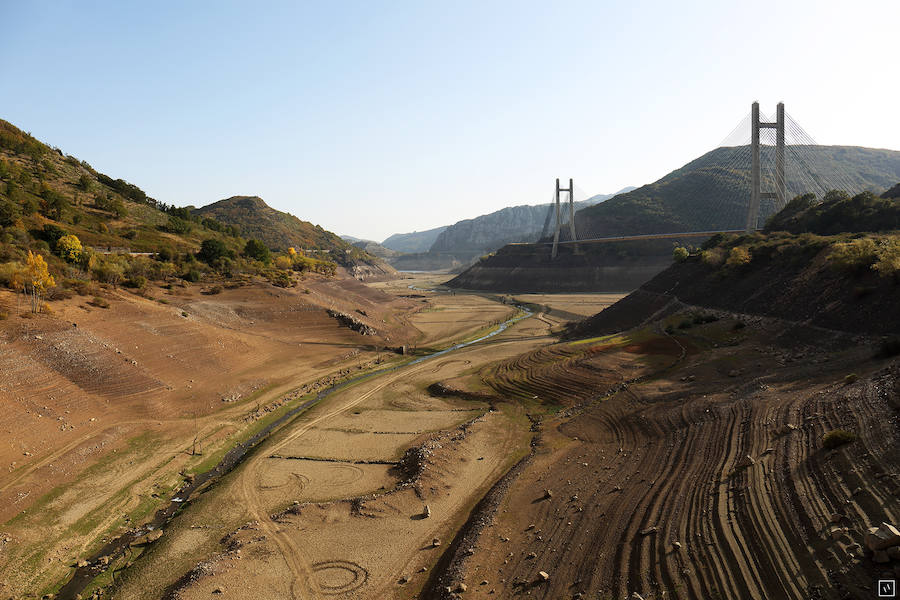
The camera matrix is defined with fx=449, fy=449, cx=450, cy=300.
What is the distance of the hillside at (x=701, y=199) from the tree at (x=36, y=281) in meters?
126

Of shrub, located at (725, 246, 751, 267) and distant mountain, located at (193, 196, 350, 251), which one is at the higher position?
distant mountain, located at (193, 196, 350, 251)

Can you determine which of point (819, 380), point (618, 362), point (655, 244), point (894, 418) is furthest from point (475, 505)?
point (655, 244)

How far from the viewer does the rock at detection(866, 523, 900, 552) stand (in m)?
9.63

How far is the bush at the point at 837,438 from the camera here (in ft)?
47.8

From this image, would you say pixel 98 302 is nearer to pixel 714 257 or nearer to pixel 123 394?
pixel 123 394

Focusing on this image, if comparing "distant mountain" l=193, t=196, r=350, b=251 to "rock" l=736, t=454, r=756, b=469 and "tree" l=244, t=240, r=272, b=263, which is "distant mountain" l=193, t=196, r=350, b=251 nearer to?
"tree" l=244, t=240, r=272, b=263

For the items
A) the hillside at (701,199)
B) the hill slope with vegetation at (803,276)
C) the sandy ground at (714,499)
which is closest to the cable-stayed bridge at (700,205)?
the hillside at (701,199)

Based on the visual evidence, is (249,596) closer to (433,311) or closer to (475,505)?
(475,505)

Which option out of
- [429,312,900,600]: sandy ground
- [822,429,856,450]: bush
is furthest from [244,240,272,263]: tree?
[822,429,856,450]: bush

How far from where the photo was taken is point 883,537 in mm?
→ 9711

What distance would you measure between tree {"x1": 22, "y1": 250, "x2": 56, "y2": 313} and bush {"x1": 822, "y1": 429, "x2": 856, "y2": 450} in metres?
47.2

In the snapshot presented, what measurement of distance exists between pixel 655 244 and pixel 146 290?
361ft

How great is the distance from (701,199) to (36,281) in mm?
147967

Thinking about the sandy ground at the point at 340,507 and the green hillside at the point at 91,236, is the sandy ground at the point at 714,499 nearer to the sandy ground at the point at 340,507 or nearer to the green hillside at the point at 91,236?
the sandy ground at the point at 340,507
